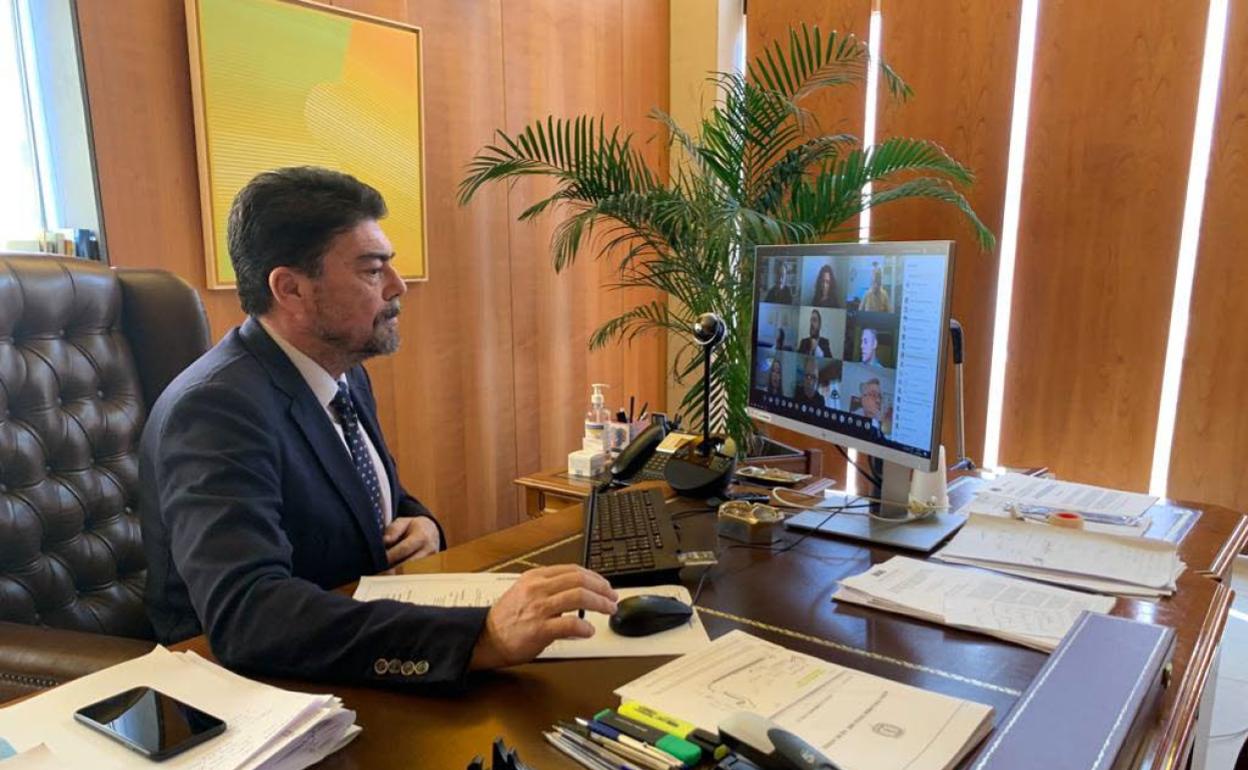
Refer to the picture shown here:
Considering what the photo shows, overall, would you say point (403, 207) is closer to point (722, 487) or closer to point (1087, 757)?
point (722, 487)

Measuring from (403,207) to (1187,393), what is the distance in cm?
279

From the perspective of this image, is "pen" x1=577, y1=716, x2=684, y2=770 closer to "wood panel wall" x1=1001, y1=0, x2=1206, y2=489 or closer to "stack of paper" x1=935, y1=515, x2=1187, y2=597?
"stack of paper" x1=935, y1=515, x2=1187, y2=597

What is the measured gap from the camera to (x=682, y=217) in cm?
272

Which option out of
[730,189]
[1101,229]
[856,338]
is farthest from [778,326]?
[1101,229]

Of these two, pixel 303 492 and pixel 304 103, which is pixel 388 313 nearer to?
pixel 303 492

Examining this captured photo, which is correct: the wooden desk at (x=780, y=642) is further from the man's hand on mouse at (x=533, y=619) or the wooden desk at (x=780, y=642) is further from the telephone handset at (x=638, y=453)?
the telephone handset at (x=638, y=453)

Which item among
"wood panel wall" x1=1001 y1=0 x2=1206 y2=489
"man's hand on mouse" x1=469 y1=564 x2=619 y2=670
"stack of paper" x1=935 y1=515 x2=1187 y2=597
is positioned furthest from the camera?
"wood panel wall" x1=1001 y1=0 x2=1206 y2=489

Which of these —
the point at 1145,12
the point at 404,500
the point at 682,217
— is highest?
the point at 1145,12

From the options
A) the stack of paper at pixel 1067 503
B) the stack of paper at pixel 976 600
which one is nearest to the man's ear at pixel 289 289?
the stack of paper at pixel 976 600

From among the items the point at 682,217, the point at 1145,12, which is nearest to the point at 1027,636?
the point at 682,217

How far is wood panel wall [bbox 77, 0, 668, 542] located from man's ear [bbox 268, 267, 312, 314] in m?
0.99

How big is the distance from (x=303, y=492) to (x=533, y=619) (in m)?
0.53

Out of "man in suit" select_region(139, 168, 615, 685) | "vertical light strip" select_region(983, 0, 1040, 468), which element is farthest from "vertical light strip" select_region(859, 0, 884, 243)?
"man in suit" select_region(139, 168, 615, 685)

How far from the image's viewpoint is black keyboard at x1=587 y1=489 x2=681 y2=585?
1.19m
